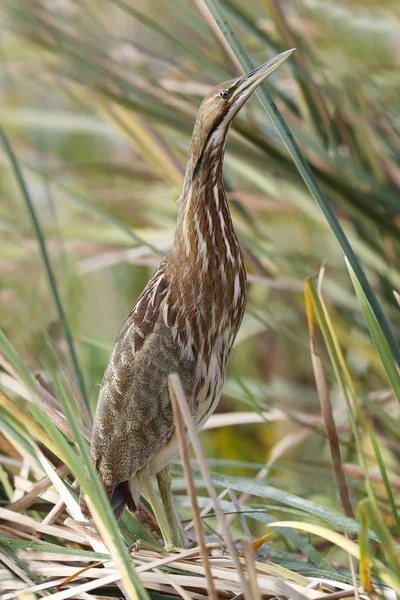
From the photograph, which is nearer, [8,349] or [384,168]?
[8,349]

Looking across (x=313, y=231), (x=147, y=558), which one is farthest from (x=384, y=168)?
(x=147, y=558)

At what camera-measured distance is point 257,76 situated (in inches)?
55.1

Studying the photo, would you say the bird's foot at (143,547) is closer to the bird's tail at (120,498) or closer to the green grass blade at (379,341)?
the bird's tail at (120,498)

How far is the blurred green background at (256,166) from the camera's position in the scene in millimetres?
1942

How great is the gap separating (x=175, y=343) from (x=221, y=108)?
1.30 ft

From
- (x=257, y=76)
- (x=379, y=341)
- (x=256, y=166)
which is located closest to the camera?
(x=379, y=341)

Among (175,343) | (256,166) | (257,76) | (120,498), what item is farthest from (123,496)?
(256,166)

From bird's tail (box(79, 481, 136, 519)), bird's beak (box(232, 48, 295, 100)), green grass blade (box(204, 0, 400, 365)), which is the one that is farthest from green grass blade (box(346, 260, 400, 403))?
bird's tail (box(79, 481, 136, 519))

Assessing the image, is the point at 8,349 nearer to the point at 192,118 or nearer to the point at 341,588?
the point at 341,588

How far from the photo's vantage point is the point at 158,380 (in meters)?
1.56

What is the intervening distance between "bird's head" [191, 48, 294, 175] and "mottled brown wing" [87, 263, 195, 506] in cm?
26

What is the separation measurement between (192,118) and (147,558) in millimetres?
1079

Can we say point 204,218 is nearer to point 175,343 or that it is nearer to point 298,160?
point 175,343

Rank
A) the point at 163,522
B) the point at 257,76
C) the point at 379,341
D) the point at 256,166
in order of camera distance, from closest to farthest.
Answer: the point at 379,341 → the point at 257,76 → the point at 163,522 → the point at 256,166
